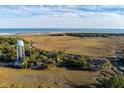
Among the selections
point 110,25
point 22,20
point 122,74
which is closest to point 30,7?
point 22,20

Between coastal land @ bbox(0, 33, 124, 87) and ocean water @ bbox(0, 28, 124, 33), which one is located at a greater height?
ocean water @ bbox(0, 28, 124, 33)

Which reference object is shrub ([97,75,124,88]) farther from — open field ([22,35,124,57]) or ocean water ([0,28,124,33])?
ocean water ([0,28,124,33])

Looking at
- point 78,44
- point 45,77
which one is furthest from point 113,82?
point 45,77

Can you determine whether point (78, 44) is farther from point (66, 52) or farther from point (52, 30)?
point (52, 30)

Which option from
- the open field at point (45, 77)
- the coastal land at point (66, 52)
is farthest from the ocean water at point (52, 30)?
the open field at point (45, 77)

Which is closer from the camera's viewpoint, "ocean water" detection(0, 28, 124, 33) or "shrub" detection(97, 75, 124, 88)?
"shrub" detection(97, 75, 124, 88)

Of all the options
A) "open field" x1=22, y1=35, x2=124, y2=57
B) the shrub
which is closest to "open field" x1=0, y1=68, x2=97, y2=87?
the shrub
